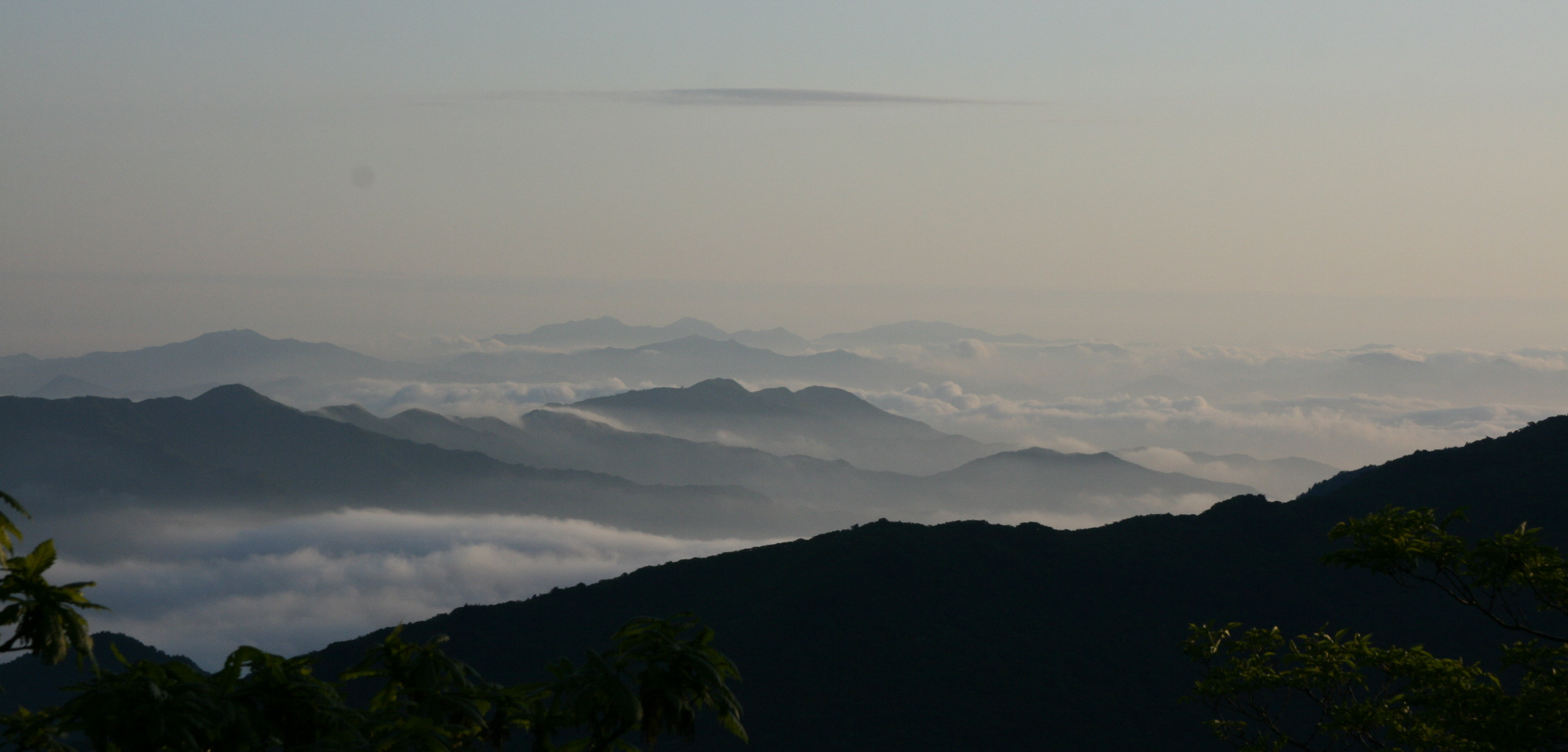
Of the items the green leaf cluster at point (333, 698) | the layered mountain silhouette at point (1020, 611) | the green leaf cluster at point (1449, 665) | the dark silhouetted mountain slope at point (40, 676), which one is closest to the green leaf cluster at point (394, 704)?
the green leaf cluster at point (333, 698)

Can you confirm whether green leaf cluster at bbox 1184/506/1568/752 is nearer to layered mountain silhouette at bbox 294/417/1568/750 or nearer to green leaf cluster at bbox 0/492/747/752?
green leaf cluster at bbox 0/492/747/752

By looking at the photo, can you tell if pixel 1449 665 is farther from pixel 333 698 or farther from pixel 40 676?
pixel 40 676

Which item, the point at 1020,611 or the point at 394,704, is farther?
the point at 1020,611

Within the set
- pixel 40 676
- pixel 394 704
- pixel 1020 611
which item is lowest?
pixel 40 676

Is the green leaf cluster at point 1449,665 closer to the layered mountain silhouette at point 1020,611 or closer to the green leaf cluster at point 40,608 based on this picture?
the green leaf cluster at point 40,608

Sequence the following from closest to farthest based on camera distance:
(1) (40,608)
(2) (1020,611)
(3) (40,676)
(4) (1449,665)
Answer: (1) (40,608), (4) (1449,665), (2) (1020,611), (3) (40,676)

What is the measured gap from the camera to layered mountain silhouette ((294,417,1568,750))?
4080 inches

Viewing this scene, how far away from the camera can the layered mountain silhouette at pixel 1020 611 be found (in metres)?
104

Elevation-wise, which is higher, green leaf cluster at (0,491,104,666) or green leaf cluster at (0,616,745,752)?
green leaf cluster at (0,491,104,666)

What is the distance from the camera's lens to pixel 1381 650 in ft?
94.0

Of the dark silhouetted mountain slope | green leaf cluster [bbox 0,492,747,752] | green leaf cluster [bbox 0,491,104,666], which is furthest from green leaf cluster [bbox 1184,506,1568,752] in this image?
the dark silhouetted mountain slope

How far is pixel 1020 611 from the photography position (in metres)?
123

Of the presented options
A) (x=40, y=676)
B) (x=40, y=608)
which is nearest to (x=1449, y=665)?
(x=40, y=608)

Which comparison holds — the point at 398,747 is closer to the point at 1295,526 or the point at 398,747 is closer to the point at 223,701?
the point at 223,701
